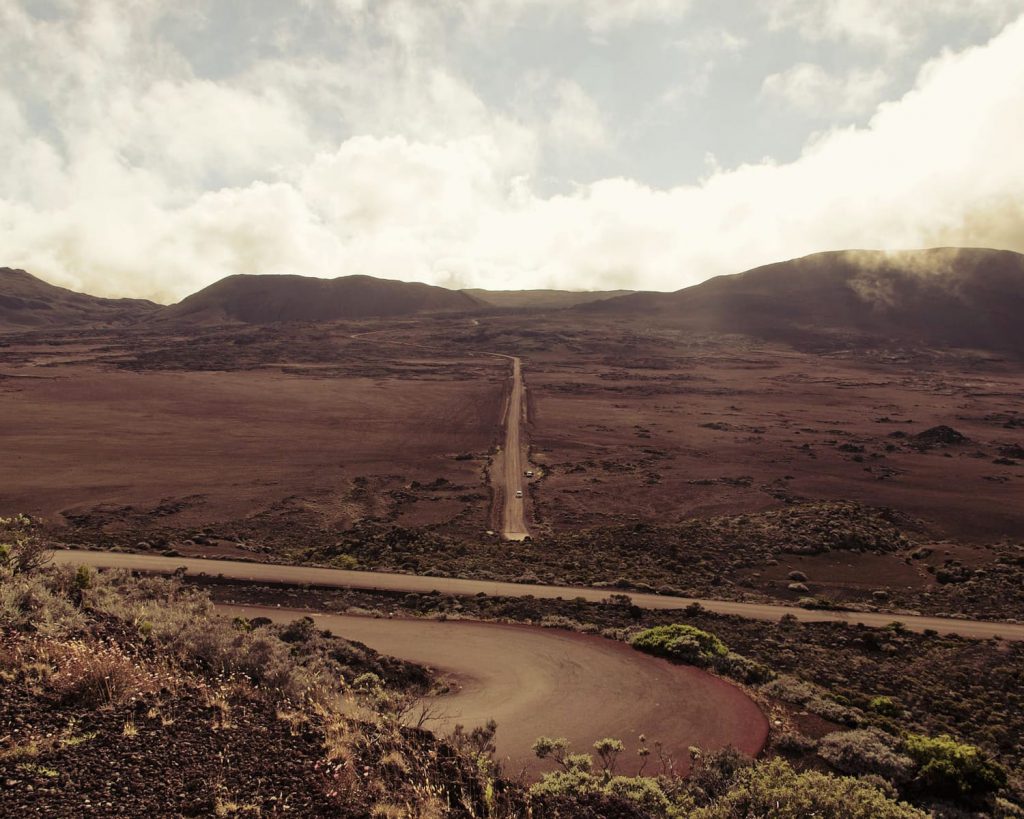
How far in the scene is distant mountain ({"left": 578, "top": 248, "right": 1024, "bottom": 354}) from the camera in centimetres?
15538

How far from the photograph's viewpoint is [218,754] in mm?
6730

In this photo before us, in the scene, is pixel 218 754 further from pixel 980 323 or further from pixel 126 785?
pixel 980 323

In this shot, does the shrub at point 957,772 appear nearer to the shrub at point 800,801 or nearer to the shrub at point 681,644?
the shrub at point 800,801

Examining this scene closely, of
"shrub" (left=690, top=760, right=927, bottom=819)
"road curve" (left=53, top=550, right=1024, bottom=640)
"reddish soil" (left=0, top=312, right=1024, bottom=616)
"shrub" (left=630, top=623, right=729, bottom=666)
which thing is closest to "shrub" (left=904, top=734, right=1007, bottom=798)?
"shrub" (left=690, top=760, right=927, bottom=819)

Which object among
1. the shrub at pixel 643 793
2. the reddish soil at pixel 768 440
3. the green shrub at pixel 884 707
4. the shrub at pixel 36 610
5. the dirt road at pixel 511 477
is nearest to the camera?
the shrub at pixel 643 793

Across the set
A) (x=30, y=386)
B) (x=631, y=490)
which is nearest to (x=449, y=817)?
(x=631, y=490)

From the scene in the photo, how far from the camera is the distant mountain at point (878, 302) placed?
155375mm

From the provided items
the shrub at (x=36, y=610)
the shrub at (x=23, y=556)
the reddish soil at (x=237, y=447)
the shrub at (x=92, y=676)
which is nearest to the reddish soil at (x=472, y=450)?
the reddish soil at (x=237, y=447)

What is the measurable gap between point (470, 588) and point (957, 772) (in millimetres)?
17577

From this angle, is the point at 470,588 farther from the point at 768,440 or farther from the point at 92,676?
the point at 768,440

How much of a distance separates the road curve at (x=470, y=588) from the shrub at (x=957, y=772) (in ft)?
41.4

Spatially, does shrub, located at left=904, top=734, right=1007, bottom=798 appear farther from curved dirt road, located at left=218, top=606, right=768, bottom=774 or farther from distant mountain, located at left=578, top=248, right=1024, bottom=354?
distant mountain, located at left=578, top=248, right=1024, bottom=354

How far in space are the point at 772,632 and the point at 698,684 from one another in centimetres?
858

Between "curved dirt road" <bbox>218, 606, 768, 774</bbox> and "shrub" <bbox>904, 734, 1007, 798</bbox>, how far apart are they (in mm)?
3046
